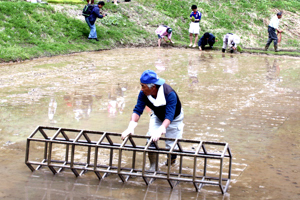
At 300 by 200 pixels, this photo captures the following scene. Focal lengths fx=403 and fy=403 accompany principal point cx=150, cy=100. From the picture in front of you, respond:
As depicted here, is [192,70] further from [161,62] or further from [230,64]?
[230,64]

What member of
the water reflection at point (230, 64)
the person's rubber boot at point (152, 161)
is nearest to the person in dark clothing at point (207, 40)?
the water reflection at point (230, 64)

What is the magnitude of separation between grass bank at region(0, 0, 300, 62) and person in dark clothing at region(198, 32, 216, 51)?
1023 millimetres

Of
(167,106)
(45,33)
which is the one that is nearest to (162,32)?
(45,33)

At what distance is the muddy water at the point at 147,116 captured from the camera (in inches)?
193

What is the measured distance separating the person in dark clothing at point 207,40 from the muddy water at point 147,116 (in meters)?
2.45

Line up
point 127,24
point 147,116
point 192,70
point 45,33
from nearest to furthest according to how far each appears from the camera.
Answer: point 147,116 → point 192,70 → point 45,33 → point 127,24

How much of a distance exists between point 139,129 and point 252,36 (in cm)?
1592

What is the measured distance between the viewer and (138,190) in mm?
4875

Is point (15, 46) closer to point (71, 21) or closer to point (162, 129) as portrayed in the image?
point (71, 21)

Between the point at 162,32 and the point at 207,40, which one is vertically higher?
the point at 162,32

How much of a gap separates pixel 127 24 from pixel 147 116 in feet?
40.5

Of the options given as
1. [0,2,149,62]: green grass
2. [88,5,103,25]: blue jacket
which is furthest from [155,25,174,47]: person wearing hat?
[88,5,103,25]: blue jacket

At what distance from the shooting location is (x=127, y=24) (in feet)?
64.6

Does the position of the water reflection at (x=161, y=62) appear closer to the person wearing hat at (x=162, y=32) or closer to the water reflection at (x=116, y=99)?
the person wearing hat at (x=162, y=32)
